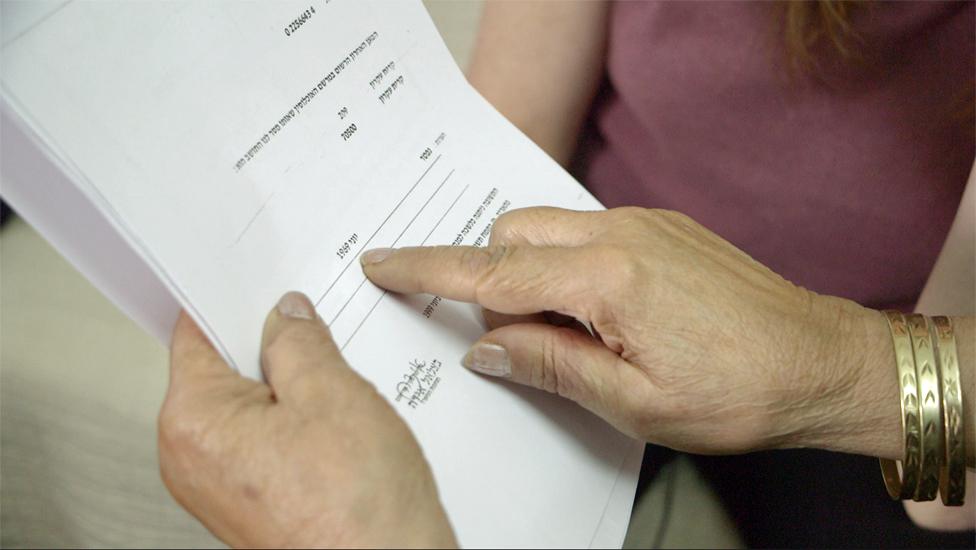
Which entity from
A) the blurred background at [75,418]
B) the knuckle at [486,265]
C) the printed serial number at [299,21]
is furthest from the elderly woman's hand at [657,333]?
the blurred background at [75,418]

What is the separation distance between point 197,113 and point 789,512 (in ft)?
1.86

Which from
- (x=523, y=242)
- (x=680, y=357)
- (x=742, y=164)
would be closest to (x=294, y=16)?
(x=523, y=242)

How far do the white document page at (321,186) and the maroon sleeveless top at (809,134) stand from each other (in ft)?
0.83

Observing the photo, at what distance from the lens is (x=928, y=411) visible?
0.50 m

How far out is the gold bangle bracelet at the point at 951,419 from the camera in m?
0.50

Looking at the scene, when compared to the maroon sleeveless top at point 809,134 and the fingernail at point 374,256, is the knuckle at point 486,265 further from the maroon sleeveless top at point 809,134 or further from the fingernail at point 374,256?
the maroon sleeveless top at point 809,134

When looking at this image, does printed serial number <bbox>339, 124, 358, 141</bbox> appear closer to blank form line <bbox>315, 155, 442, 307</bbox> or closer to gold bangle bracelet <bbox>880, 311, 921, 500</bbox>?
blank form line <bbox>315, 155, 442, 307</bbox>

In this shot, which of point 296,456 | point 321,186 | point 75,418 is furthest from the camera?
point 75,418

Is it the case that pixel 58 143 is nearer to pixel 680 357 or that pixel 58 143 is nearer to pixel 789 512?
pixel 680 357

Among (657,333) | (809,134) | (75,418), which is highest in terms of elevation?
(809,134)

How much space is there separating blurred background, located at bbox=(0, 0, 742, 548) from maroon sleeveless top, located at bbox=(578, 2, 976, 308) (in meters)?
0.26

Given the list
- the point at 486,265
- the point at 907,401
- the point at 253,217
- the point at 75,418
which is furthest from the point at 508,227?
the point at 75,418

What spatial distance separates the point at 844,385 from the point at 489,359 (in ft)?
0.77

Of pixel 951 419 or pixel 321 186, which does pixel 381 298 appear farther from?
pixel 951 419
